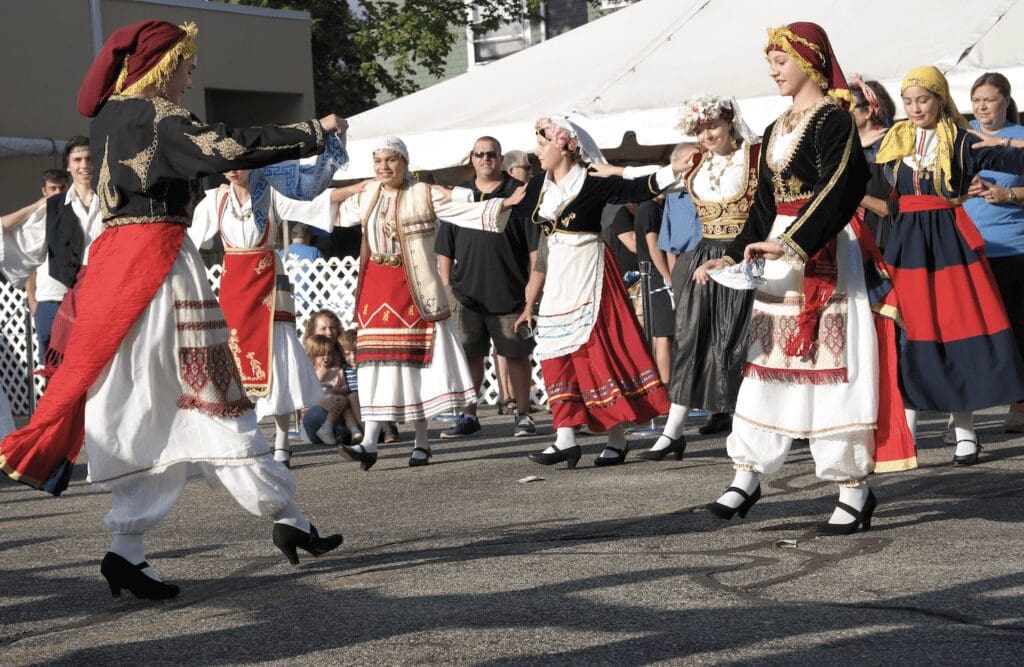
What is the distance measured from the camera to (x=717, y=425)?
30.5 feet

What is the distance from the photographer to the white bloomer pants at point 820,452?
17.7 feet

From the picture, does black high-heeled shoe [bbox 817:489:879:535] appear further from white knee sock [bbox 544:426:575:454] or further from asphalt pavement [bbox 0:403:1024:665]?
white knee sock [bbox 544:426:575:454]

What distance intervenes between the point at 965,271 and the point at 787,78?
2342 mm

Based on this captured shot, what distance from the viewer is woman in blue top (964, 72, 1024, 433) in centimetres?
771

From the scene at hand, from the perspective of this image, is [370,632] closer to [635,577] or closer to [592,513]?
[635,577]

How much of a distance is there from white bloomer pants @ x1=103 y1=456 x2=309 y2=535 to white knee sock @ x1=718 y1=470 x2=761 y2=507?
155 cm

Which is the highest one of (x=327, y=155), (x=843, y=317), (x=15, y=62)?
(x=15, y=62)

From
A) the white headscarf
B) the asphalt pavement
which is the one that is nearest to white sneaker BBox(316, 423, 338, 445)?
the white headscarf

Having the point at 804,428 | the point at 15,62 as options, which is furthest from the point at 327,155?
the point at 15,62

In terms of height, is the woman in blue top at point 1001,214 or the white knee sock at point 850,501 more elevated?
the woman in blue top at point 1001,214

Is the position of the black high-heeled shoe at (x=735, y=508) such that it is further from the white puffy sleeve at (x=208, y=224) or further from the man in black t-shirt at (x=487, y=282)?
the man in black t-shirt at (x=487, y=282)

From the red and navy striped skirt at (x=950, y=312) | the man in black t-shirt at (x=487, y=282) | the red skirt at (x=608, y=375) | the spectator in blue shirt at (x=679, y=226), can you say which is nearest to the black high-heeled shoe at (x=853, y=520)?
the red and navy striped skirt at (x=950, y=312)

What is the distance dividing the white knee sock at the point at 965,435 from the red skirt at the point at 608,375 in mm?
1392

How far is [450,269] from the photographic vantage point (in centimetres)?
1081
